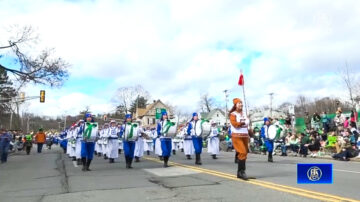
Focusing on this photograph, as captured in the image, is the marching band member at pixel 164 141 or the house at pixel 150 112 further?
the house at pixel 150 112

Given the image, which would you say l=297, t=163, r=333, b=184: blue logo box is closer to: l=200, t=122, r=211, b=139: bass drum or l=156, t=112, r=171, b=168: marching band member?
l=156, t=112, r=171, b=168: marching band member

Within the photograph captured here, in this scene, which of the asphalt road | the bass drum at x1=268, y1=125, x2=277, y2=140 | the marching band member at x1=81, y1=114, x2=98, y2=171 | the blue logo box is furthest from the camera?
the bass drum at x1=268, y1=125, x2=277, y2=140

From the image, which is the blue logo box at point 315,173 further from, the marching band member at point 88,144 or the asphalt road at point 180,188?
the marching band member at point 88,144

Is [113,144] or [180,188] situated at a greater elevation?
[113,144]

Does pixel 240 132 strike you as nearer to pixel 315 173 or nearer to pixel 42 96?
pixel 315 173

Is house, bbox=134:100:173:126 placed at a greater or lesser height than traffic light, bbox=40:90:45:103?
greater

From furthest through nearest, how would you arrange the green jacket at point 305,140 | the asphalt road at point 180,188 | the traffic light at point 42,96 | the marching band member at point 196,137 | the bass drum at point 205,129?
the traffic light at point 42,96 → the green jacket at point 305,140 → the bass drum at point 205,129 → the marching band member at point 196,137 → the asphalt road at point 180,188

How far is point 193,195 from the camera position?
881 centimetres

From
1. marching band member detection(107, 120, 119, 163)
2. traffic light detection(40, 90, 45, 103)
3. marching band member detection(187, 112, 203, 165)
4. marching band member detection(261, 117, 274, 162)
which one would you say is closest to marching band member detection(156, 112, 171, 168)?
marching band member detection(187, 112, 203, 165)

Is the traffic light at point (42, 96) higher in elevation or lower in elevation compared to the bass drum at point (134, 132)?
higher

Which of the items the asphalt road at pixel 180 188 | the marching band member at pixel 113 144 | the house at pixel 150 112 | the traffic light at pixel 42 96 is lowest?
the asphalt road at pixel 180 188

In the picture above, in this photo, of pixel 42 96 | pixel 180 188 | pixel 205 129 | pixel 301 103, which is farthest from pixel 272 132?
pixel 301 103

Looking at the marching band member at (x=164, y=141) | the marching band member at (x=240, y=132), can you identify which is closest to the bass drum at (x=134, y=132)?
the marching band member at (x=164, y=141)

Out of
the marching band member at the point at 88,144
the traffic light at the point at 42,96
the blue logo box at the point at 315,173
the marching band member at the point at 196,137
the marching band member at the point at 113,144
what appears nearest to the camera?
the blue logo box at the point at 315,173
